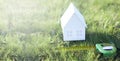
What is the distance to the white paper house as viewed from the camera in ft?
5.14

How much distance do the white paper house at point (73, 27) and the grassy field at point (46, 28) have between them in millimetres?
34

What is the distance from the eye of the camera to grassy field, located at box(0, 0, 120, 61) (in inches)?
59.6

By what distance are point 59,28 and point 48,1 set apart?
1.20 feet

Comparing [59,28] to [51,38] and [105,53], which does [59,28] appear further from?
[105,53]

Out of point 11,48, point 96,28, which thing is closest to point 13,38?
point 11,48

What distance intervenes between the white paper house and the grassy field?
3cm

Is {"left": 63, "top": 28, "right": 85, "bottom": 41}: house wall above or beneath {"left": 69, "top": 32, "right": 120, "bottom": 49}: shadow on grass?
above

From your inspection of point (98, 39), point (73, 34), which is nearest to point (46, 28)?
point (73, 34)

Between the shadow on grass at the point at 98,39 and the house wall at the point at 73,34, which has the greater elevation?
the house wall at the point at 73,34

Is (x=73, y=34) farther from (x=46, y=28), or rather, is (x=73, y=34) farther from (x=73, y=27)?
(x=46, y=28)

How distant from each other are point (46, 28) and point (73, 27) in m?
0.19

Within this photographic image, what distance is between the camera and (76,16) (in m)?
1.56

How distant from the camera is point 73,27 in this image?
1577mm

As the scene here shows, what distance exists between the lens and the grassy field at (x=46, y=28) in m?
1.51
